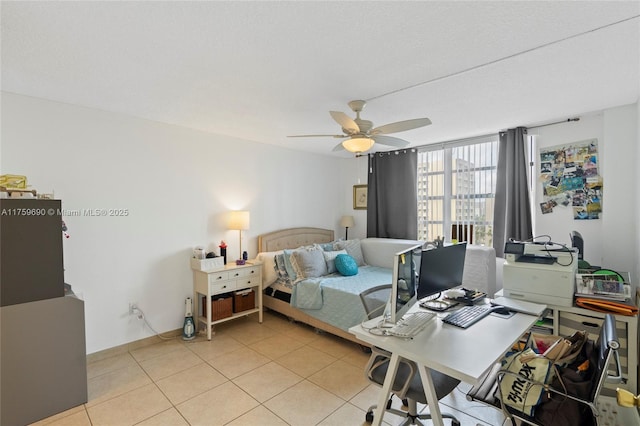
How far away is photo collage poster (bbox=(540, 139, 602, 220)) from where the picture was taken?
3.20m

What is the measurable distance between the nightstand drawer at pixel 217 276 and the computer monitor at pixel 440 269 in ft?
7.84

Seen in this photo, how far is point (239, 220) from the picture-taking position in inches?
152

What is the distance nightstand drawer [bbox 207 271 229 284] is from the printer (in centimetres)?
286

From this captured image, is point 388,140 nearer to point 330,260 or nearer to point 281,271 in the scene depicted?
point 330,260

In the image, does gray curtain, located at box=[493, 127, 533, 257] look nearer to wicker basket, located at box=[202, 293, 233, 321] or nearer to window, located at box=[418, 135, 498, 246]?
window, located at box=[418, 135, 498, 246]

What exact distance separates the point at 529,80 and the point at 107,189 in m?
3.95

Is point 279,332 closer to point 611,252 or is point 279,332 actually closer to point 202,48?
point 202,48

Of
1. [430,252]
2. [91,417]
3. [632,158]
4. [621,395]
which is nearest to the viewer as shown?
[621,395]

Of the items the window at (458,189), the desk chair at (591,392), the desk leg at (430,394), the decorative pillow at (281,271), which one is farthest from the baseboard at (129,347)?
the window at (458,189)

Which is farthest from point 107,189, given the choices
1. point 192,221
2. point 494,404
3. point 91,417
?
point 494,404

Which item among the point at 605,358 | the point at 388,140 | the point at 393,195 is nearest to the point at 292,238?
the point at 393,195

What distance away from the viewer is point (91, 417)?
2.15m

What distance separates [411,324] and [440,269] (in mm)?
470

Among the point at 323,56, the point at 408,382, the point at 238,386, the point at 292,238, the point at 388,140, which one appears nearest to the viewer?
the point at 408,382
